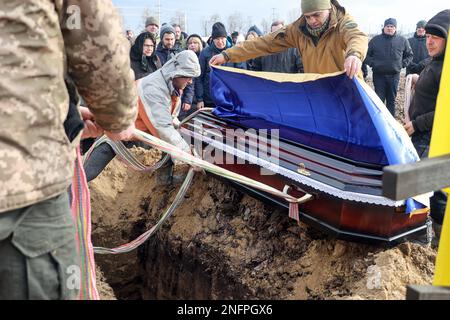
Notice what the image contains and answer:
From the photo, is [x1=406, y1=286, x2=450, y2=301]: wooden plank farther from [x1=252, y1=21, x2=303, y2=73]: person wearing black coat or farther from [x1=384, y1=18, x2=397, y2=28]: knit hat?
[x1=384, y1=18, x2=397, y2=28]: knit hat

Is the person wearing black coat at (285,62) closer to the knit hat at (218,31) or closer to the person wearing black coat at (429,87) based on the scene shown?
the knit hat at (218,31)

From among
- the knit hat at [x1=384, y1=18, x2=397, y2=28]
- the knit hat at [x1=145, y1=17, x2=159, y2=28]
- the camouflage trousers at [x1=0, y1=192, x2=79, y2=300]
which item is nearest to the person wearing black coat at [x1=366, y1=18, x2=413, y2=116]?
the knit hat at [x1=384, y1=18, x2=397, y2=28]

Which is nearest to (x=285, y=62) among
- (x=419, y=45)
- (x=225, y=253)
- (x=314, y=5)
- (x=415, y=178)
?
(x=314, y=5)

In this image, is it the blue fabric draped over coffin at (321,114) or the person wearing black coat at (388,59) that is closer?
the blue fabric draped over coffin at (321,114)

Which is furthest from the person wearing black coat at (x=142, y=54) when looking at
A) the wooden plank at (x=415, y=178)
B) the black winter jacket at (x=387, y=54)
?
the wooden plank at (x=415, y=178)

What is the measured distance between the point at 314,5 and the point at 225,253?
2.15m

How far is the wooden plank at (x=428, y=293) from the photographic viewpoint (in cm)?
156

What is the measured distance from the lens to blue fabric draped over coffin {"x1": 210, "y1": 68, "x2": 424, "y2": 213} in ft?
10.5

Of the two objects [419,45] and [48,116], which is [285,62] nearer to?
[419,45]

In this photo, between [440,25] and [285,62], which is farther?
[285,62]

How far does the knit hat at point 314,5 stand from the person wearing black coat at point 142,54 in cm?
307

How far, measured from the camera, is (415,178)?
1.47m

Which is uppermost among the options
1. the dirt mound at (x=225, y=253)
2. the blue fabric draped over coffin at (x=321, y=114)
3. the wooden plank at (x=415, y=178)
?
the wooden plank at (x=415, y=178)
